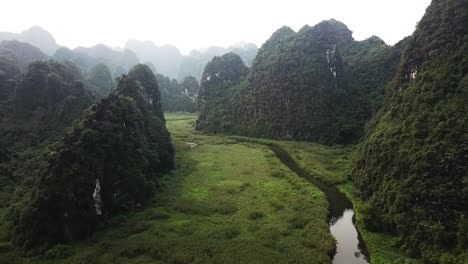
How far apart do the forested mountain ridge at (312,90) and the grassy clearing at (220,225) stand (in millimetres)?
27585

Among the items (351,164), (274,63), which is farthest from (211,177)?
(274,63)

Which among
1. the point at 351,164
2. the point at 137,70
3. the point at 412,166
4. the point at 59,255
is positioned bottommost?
the point at 59,255

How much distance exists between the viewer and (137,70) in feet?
266

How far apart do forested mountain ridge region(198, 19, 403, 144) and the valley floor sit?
70.3 feet

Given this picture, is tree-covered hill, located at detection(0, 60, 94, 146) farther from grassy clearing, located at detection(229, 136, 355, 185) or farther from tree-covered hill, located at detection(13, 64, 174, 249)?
grassy clearing, located at detection(229, 136, 355, 185)

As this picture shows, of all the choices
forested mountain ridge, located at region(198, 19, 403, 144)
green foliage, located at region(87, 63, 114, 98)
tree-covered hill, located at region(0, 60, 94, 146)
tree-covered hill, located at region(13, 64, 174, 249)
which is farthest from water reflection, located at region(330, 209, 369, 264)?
green foliage, located at region(87, 63, 114, 98)

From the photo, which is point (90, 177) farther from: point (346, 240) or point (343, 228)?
point (343, 228)

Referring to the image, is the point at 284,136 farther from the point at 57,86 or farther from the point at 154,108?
the point at 57,86

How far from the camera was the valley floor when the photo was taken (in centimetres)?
3234

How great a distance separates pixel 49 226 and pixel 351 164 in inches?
1710

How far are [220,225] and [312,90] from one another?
2244 inches

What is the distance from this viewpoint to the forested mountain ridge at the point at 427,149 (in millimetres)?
30922

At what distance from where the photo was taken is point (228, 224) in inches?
1524

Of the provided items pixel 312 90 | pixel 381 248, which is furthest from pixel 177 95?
pixel 381 248
